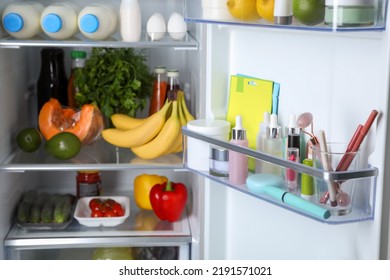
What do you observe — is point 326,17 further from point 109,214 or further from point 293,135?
point 109,214

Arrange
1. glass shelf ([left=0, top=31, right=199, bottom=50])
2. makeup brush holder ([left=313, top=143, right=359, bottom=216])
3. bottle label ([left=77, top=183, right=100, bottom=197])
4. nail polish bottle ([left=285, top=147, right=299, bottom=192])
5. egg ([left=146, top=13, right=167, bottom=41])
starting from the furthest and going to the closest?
bottle label ([left=77, top=183, right=100, bottom=197])
egg ([left=146, top=13, right=167, bottom=41])
glass shelf ([left=0, top=31, right=199, bottom=50])
nail polish bottle ([left=285, top=147, right=299, bottom=192])
makeup brush holder ([left=313, top=143, right=359, bottom=216])

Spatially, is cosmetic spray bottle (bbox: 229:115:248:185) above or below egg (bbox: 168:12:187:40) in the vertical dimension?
below

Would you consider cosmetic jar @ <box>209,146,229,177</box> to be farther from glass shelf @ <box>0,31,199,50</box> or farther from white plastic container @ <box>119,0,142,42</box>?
white plastic container @ <box>119,0,142,42</box>

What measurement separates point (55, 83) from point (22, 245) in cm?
63

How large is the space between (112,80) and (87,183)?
431 mm

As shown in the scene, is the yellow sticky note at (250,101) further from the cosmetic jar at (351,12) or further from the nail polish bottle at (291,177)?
the cosmetic jar at (351,12)

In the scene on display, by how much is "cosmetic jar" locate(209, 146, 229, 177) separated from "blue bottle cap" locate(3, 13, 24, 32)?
780 millimetres

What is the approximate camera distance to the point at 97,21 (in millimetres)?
2129

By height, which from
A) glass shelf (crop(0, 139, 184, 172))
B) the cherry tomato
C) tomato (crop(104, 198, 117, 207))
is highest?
glass shelf (crop(0, 139, 184, 172))

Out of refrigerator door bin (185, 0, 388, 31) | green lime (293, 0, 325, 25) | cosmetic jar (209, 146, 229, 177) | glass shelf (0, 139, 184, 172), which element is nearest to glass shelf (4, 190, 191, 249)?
glass shelf (0, 139, 184, 172)

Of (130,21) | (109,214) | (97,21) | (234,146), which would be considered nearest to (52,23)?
(97,21)

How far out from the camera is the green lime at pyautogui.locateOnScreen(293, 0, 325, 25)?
1369mm

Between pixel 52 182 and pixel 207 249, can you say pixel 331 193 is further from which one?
pixel 52 182
